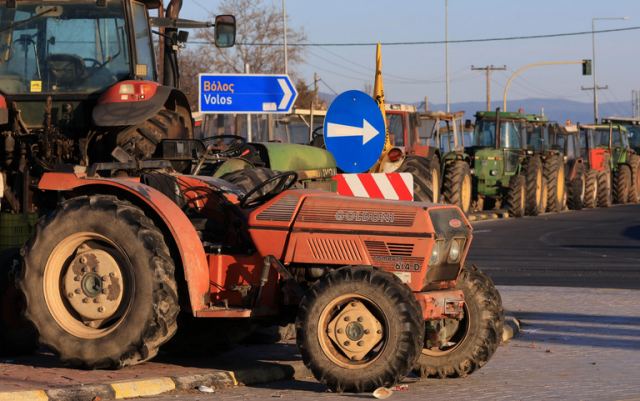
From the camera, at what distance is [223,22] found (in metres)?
14.0

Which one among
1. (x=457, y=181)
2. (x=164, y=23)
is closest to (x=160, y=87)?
(x=164, y=23)

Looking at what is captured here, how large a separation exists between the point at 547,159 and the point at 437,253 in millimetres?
30571

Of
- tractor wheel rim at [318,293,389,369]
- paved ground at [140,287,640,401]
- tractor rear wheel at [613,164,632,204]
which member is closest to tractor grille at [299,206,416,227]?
tractor wheel rim at [318,293,389,369]

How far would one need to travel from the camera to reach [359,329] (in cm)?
912

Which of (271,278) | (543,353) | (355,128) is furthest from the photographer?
(355,128)

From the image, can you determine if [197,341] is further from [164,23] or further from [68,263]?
[164,23]

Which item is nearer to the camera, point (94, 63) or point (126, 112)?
point (126, 112)

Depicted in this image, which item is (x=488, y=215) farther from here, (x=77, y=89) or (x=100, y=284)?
(x=100, y=284)

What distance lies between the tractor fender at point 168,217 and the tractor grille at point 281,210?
51 cm

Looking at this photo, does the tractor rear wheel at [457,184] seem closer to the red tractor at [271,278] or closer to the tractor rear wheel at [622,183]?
the tractor rear wheel at [622,183]

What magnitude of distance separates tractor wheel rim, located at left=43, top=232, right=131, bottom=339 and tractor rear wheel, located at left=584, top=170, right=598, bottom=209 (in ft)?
115

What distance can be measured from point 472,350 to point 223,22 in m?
5.47

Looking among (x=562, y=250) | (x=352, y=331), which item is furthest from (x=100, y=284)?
(x=562, y=250)

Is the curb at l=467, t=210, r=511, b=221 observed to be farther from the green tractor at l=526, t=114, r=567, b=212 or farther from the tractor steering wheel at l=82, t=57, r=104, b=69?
the tractor steering wheel at l=82, t=57, r=104, b=69
